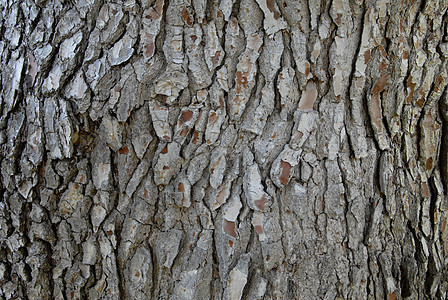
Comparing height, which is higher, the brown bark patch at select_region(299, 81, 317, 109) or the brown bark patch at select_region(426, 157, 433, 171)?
the brown bark patch at select_region(299, 81, 317, 109)

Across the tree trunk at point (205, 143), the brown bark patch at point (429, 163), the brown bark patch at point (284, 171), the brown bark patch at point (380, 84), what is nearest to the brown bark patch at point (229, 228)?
the tree trunk at point (205, 143)

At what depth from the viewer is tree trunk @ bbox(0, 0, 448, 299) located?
1.19m

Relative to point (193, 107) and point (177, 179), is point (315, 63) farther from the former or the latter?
point (177, 179)

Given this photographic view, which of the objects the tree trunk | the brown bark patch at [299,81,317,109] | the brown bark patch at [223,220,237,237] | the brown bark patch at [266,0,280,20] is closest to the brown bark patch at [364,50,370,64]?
the tree trunk

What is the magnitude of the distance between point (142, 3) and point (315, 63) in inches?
21.6

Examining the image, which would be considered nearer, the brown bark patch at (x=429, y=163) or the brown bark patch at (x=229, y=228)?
the brown bark patch at (x=229, y=228)

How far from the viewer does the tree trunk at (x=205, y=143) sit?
1.19m

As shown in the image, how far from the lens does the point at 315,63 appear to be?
1206mm

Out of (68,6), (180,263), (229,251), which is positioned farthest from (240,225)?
(68,6)

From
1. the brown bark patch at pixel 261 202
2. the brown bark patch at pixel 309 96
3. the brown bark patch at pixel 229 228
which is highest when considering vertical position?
the brown bark patch at pixel 309 96

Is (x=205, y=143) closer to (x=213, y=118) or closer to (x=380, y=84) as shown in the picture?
(x=213, y=118)

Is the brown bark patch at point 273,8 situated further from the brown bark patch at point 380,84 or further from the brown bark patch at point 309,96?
the brown bark patch at point 380,84

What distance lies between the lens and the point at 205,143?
1.20 m

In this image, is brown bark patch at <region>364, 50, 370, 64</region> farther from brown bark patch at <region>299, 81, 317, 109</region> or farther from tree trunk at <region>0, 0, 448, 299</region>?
brown bark patch at <region>299, 81, 317, 109</region>
